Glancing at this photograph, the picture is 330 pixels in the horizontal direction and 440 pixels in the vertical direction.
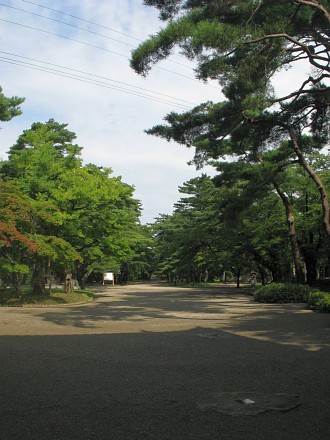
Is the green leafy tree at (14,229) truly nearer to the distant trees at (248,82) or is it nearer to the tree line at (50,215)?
the tree line at (50,215)

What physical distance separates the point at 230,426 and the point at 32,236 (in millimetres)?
16782

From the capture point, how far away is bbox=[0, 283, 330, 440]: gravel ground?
12.5ft

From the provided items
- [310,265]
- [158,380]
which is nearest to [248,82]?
[158,380]

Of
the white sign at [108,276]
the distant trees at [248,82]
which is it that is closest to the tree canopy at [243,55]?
the distant trees at [248,82]

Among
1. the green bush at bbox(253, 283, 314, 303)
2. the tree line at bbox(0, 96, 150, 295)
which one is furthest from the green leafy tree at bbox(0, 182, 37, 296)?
the green bush at bbox(253, 283, 314, 303)

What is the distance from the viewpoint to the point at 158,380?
5.64m

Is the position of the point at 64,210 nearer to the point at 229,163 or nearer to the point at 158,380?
the point at 229,163

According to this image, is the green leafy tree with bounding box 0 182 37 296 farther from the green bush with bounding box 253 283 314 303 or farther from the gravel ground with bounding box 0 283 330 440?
the green bush with bounding box 253 283 314 303

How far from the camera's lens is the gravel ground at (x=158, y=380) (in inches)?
150

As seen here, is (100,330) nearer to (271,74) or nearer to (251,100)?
(251,100)

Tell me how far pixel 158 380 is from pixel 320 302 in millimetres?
11388

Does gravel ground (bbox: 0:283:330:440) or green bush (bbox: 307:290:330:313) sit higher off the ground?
green bush (bbox: 307:290:330:313)

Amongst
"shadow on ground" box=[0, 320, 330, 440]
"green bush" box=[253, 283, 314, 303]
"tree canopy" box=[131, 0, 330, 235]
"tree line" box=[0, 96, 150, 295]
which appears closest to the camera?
"shadow on ground" box=[0, 320, 330, 440]

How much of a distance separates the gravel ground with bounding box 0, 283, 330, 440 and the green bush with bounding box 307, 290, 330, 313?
347cm
